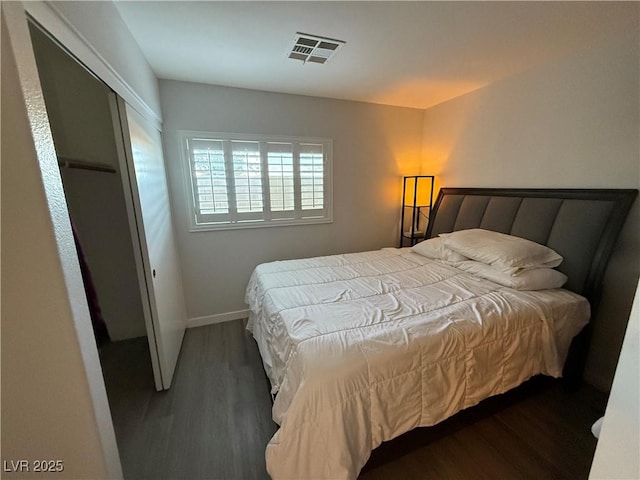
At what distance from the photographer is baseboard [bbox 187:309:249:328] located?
108 inches

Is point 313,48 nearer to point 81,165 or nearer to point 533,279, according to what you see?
point 81,165

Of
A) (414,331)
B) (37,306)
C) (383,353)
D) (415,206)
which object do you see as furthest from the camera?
(415,206)

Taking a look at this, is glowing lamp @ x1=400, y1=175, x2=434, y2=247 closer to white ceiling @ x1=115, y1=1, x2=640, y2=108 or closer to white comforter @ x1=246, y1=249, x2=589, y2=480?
white ceiling @ x1=115, y1=1, x2=640, y2=108

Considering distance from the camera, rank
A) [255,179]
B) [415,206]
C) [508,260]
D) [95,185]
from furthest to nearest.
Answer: [415,206]
[255,179]
[95,185]
[508,260]

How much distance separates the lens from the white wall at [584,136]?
1642mm

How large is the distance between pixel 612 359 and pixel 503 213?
49.4 inches

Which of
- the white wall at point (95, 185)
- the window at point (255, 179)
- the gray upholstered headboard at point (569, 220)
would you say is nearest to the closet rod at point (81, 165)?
the white wall at point (95, 185)

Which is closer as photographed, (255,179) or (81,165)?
(81,165)

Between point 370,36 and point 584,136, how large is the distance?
1709 millimetres

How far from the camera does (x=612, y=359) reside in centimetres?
Result: 176

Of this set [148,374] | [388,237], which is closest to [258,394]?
[148,374]

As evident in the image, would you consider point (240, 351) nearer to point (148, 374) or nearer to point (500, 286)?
point (148, 374)

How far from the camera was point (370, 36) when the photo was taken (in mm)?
1682

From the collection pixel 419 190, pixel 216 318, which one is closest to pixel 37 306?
pixel 216 318
